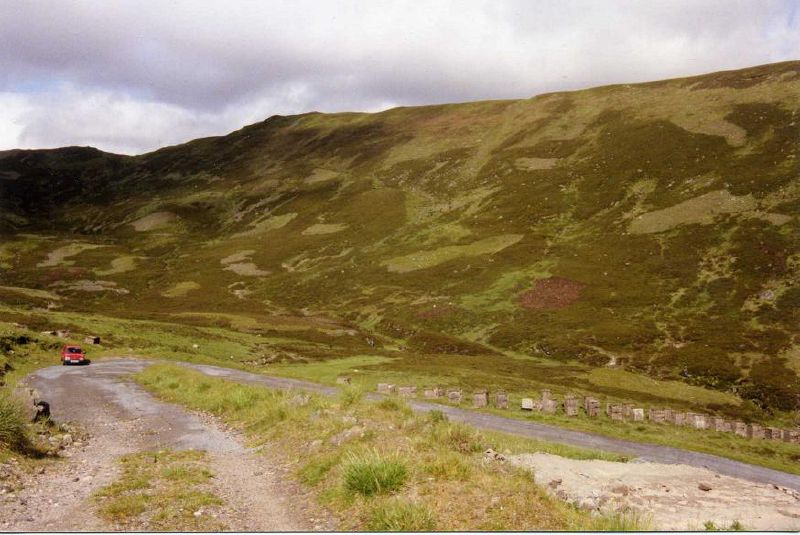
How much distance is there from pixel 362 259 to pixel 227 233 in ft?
238

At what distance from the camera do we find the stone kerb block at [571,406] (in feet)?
131

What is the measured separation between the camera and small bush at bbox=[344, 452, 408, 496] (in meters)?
12.6

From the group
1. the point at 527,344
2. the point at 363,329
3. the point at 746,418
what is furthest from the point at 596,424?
the point at 363,329

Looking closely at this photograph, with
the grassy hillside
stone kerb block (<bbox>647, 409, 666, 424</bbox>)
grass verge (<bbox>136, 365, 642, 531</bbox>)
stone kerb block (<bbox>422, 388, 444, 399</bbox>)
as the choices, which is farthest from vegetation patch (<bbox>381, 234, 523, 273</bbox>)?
grass verge (<bbox>136, 365, 642, 531</bbox>)

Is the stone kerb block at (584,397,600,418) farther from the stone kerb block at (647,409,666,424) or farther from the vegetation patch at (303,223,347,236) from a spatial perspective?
the vegetation patch at (303,223,347,236)

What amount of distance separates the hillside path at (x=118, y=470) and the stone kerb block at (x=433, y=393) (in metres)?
20.0

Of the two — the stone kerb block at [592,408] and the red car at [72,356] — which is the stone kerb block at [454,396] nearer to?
the stone kerb block at [592,408]

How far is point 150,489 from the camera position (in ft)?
47.5

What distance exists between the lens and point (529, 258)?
324 ft

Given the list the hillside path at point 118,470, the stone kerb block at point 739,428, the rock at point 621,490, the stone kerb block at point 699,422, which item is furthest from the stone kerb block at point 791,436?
the hillside path at point 118,470

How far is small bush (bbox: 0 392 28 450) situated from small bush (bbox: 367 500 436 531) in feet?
39.7

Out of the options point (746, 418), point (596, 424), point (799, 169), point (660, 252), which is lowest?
point (746, 418)

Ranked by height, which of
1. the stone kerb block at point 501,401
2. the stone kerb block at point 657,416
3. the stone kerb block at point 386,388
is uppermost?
the stone kerb block at point 386,388

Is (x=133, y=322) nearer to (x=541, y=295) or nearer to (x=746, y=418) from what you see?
(x=541, y=295)
